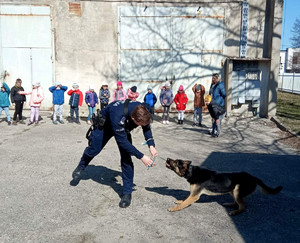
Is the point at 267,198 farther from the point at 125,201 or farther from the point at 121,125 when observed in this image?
the point at 121,125

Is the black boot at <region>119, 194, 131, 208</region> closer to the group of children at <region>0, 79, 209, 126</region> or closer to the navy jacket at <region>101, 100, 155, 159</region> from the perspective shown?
the navy jacket at <region>101, 100, 155, 159</region>

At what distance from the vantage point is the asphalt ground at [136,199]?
12.6ft

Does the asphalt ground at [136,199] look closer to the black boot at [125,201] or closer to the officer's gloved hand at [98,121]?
the black boot at [125,201]

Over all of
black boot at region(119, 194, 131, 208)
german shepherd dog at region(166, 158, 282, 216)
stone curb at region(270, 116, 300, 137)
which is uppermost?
german shepherd dog at region(166, 158, 282, 216)

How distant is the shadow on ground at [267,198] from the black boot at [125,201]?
0.70 meters

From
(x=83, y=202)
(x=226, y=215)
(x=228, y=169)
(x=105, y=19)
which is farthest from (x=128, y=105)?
(x=105, y=19)

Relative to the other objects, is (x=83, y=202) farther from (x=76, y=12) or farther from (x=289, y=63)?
(x=289, y=63)

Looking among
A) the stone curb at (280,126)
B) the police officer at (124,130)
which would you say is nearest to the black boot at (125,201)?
the police officer at (124,130)

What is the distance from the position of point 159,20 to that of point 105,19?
218 centimetres

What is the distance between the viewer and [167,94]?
11.7 metres

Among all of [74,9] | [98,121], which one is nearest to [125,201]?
[98,121]

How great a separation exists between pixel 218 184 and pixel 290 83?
2791cm

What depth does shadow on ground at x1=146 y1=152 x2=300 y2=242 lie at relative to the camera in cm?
394

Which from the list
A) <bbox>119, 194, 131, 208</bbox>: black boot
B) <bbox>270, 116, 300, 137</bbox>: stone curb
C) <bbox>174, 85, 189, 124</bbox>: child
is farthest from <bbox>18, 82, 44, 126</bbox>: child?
<bbox>270, 116, 300, 137</bbox>: stone curb
